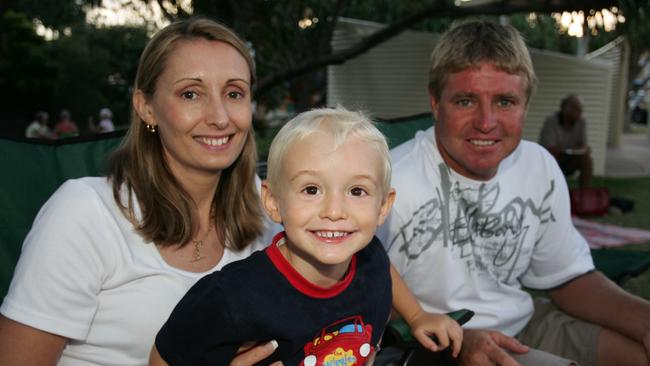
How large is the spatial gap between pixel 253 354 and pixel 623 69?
1599cm

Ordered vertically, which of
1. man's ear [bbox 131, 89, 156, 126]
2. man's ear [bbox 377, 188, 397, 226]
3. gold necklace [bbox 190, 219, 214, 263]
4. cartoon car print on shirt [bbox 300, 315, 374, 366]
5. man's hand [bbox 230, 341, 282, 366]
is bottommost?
cartoon car print on shirt [bbox 300, 315, 374, 366]

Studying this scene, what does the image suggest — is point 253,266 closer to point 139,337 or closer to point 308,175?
point 308,175

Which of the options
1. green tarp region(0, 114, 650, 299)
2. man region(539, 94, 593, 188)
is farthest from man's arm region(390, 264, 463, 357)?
man region(539, 94, 593, 188)

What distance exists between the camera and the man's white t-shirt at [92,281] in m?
1.49

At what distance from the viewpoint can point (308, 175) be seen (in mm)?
1462

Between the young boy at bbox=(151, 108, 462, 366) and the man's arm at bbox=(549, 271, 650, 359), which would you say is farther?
the man's arm at bbox=(549, 271, 650, 359)

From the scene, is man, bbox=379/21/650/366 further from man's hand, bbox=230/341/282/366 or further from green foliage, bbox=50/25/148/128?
green foliage, bbox=50/25/148/128

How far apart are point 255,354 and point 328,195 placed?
17.5 inches

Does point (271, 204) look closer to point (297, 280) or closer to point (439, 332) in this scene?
point (297, 280)

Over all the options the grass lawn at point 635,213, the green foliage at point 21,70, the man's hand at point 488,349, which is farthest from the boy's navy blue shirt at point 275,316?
the green foliage at point 21,70

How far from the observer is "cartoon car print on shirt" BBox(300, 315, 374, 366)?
5.13 feet

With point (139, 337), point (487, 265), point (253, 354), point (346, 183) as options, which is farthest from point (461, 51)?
point (139, 337)

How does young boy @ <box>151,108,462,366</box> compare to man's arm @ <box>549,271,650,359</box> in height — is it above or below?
above

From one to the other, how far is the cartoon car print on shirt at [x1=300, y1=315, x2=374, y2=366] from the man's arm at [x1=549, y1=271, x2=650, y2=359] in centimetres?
115
